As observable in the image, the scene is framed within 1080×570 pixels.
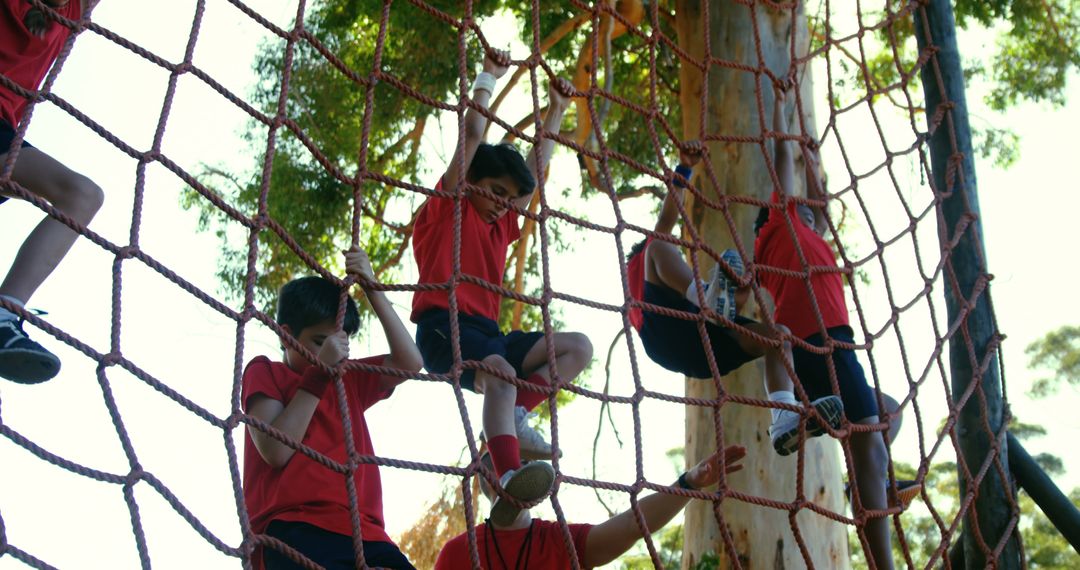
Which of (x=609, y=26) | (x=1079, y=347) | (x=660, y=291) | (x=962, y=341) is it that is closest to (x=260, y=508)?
(x=660, y=291)

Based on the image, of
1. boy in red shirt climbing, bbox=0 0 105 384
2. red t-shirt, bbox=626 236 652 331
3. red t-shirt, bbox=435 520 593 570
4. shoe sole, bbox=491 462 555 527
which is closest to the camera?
boy in red shirt climbing, bbox=0 0 105 384

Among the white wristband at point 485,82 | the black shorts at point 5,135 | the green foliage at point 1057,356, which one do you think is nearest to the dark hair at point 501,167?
the white wristband at point 485,82

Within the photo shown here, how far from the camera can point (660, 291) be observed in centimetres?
234

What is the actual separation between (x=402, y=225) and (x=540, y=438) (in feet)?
9.12

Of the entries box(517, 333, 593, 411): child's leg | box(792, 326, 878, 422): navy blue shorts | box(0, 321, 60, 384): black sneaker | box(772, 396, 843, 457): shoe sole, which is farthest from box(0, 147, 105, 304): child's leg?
box(792, 326, 878, 422): navy blue shorts

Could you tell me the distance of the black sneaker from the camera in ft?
4.46

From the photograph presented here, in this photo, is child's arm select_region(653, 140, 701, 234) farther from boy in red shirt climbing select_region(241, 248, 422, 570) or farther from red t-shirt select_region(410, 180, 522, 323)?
boy in red shirt climbing select_region(241, 248, 422, 570)

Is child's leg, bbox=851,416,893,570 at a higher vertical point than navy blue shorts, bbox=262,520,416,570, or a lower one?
higher

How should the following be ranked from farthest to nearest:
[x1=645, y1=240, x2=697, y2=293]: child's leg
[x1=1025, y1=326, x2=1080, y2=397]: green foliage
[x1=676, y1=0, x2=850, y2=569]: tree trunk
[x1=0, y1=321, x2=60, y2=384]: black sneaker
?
[x1=1025, y1=326, x2=1080, y2=397]: green foliage, [x1=676, y1=0, x2=850, y2=569]: tree trunk, [x1=645, y1=240, x2=697, y2=293]: child's leg, [x1=0, y1=321, x2=60, y2=384]: black sneaker

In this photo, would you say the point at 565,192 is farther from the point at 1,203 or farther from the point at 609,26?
the point at 1,203

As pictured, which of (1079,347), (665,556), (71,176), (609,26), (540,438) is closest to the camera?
(71,176)

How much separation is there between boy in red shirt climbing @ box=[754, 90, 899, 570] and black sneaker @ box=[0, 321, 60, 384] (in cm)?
116

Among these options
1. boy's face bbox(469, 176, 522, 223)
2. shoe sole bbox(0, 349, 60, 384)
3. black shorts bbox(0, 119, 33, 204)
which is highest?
boy's face bbox(469, 176, 522, 223)

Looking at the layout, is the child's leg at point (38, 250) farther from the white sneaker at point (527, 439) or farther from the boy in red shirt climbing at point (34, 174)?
the white sneaker at point (527, 439)
